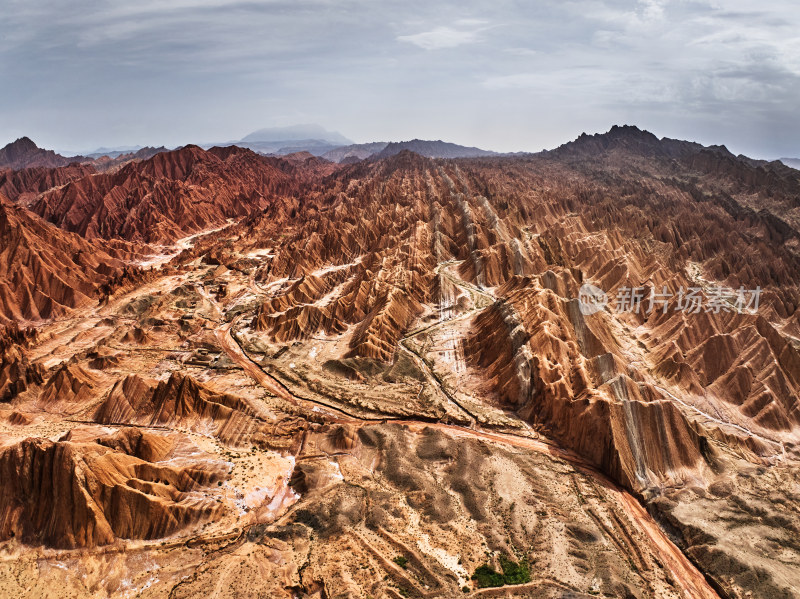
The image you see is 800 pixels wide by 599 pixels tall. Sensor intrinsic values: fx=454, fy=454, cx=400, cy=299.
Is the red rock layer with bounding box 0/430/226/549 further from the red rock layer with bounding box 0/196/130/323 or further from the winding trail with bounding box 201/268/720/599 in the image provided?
the red rock layer with bounding box 0/196/130/323

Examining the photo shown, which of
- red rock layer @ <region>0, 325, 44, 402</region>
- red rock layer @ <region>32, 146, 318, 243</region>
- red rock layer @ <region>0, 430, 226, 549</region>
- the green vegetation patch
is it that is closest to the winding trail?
the green vegetation patch

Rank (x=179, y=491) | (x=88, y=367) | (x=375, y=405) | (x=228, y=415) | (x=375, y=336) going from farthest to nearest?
(x=375, y=336) < (x=88, y=367) < (x=375, y=405) < (x=228, y=415) < (x=179, y=491)

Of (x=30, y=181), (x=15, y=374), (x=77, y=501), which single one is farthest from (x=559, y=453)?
(x=30, y=181)

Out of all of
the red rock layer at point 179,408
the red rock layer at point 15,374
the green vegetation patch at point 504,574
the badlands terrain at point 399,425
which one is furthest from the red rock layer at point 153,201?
the green vegetation patch at point 504,574

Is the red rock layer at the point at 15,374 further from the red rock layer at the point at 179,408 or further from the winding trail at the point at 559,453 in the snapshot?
the winding trail at the point at 559,453

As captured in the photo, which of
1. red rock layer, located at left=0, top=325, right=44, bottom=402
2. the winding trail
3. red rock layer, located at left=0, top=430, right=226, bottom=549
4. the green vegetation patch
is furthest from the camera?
red rock layer, located at left=0, top=325, right=44, bottom=402

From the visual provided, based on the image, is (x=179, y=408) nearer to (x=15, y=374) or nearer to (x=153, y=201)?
(x=15, y=374)

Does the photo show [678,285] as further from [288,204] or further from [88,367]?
[288,204]

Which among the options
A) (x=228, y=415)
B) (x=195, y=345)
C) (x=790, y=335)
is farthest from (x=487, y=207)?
(x=228, y=415)
